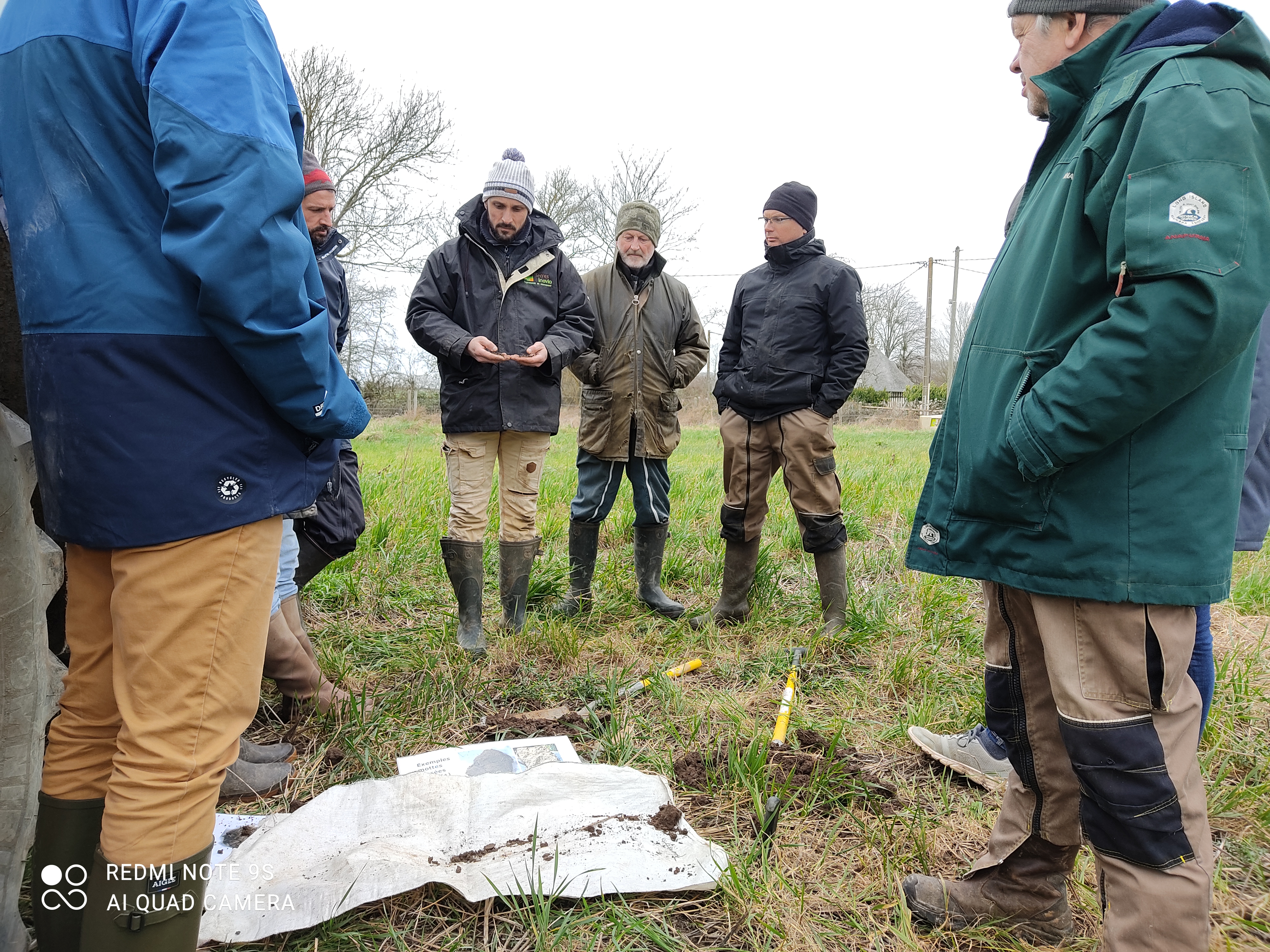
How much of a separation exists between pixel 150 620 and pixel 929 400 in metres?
38.6

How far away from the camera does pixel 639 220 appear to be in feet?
14.5

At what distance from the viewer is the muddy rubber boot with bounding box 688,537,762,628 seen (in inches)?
163

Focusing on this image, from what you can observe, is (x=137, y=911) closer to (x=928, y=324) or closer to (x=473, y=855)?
(x=473, y=855)

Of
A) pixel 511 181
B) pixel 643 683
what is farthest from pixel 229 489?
pixel 511 181

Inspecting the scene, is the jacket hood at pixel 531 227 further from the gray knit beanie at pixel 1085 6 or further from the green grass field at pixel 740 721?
the gray knit beanie at pixel 1085 6

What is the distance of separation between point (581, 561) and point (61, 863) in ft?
9.84

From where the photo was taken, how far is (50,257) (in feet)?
4.34

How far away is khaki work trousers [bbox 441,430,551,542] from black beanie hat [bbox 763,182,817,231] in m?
1.70

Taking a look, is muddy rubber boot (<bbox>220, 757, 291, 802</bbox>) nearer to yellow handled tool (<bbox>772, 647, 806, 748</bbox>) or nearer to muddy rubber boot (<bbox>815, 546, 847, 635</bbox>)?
yellow handled tool (<bbox>772, 647, 806, 748</bbox>)

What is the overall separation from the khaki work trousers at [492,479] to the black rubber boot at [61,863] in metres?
2.24

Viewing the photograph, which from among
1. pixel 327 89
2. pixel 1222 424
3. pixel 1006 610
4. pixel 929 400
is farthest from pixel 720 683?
pixel 929 400

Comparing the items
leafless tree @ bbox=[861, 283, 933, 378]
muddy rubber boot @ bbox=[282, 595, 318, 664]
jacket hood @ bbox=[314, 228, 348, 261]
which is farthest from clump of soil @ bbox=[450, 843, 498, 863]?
leafless tree @ bbox=[861, 283, 933, 378]

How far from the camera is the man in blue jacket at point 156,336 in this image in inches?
50.9


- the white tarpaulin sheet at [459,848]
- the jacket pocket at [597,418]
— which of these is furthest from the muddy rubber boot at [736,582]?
the white tarpaulin sheet at [459,848]
